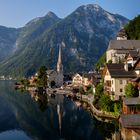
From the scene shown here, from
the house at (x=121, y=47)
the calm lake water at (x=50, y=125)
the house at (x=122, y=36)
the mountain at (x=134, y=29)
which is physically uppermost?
the mountain at (x=134, y=29)

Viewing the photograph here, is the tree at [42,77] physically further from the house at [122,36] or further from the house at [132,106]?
the house at [132,106]

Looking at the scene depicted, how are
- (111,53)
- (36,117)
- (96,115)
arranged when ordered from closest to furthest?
(96,115) < (36,117) < (111,53)

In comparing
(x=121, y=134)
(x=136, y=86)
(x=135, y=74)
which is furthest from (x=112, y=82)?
(x=121, y=134)

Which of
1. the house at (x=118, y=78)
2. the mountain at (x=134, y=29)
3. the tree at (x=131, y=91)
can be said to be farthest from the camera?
the mountain at (x=134, y=29)

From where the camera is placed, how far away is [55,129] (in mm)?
76188

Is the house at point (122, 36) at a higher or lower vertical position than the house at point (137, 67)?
higher

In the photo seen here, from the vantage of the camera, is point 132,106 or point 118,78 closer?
point 132,106

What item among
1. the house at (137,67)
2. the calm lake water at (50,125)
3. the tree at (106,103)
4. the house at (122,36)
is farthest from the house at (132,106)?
the house at (122,36)

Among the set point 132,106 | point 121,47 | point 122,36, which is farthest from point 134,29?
point 132,106

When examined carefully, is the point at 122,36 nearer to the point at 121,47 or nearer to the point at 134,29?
the point at 134,29

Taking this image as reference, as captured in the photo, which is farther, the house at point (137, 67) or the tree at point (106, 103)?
the house at point (137, 67)

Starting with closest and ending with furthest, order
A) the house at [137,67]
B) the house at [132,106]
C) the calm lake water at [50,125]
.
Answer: the house at [132,106] < the calm lake water at [50,125] < the house at [137,67]

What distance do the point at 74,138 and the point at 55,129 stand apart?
11066mm

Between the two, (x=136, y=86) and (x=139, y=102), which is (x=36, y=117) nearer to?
(x=136, y=86)
